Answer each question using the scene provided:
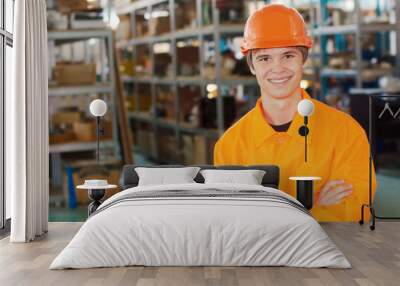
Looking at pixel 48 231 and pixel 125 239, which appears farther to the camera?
pixel 48 231

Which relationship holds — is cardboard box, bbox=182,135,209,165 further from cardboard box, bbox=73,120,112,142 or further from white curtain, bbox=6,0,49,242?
white curtain, bbox=6,0,49,242

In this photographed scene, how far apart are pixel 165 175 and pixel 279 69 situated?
163cm

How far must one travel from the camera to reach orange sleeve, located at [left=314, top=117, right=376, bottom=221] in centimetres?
770

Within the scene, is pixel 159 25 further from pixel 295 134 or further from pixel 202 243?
pixel 202 243

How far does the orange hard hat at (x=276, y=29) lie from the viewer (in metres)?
7.72

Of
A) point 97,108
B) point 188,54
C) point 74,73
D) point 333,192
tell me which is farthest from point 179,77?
point 333,192

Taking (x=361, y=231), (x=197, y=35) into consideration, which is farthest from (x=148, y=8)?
(x=361, y=231)

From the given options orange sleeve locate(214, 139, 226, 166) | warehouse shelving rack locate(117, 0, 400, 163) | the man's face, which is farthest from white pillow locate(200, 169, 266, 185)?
the man's face

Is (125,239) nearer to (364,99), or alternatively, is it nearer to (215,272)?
(215,272)

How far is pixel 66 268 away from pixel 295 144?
322cm

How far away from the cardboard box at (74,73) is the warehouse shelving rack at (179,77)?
39 centimetres

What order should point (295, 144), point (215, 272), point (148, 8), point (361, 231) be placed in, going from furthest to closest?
point (148, 8) → point (295, 144) → point (361, 231) → point (215, 272)

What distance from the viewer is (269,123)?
7.80 metres

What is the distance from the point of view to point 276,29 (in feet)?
25.5
